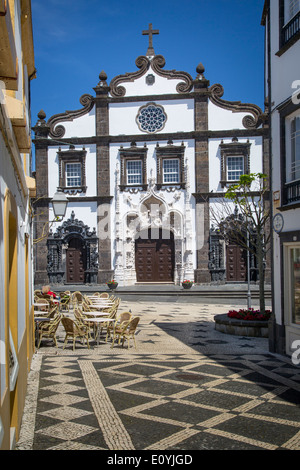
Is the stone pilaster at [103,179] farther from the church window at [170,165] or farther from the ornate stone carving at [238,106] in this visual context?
the ornate stone carving at [238,106]

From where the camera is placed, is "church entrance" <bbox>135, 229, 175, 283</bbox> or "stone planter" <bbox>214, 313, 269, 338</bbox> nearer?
"stone planter" <bbox>214, 313, 269, 338</bbox>

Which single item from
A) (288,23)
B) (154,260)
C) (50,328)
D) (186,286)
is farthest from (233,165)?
(50,328)

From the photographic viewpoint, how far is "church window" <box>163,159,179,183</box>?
29.2 meters

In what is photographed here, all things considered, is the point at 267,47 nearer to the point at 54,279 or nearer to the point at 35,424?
the point at 35,424

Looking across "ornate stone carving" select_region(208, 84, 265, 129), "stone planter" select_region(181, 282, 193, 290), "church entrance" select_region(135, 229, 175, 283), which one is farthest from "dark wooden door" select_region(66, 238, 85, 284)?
"ornate stone carving" select_region(208, 84, 265, 129)

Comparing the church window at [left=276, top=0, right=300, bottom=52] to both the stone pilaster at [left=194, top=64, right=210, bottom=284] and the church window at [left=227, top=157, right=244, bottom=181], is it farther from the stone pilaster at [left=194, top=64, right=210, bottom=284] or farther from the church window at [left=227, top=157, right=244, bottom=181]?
the church window at [left=227, top=157, right=244, bottom=181]

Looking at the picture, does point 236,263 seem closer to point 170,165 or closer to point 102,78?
point 170,165

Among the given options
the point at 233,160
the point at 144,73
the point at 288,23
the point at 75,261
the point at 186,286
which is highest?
the point at 144,73

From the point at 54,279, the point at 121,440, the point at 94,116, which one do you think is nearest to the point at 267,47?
the point at 121,440

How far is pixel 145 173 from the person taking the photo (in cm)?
2909

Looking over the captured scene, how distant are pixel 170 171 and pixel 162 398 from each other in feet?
75.2

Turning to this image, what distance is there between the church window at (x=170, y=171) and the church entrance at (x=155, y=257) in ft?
10.7

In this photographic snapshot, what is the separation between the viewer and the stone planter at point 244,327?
13266mm

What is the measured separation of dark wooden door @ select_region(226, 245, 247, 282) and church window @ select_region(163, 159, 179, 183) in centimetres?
537
